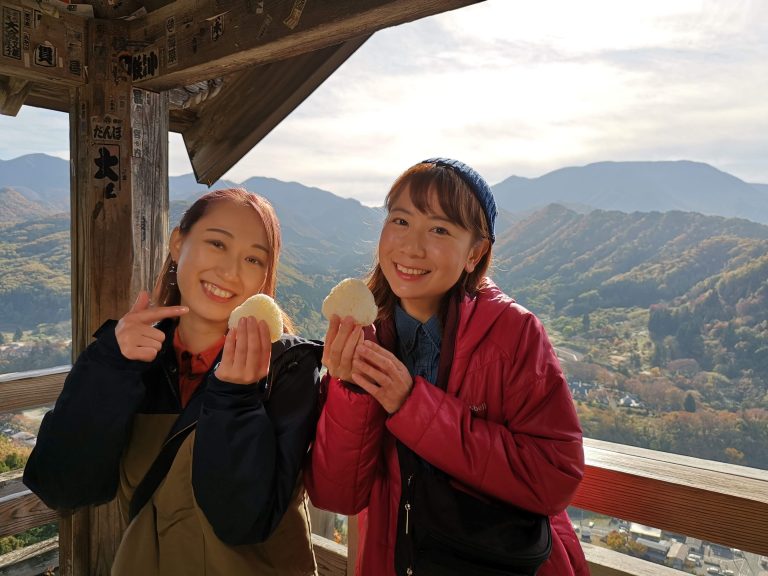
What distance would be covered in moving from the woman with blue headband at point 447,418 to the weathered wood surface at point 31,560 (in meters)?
4.32

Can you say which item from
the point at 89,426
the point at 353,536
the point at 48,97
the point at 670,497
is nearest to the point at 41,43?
the point at 48,97

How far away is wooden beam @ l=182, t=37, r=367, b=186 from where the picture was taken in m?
3.37

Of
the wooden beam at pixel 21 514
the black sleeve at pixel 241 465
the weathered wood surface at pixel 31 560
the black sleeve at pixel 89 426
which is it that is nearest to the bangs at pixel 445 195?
the black sleeve at pixel 241 465

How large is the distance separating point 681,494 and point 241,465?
1.49 m

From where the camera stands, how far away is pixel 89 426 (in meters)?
1.73

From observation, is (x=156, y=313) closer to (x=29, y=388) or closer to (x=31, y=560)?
(x=29, y=388)

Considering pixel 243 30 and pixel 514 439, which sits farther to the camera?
pixel 243 30

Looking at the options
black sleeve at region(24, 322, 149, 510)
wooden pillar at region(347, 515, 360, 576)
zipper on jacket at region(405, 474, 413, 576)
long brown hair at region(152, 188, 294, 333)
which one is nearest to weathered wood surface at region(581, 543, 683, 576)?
zipper on jacket at region(405, 474, 413, 576)

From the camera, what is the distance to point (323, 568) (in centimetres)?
308

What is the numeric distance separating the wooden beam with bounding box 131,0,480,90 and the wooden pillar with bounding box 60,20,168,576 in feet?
0.51

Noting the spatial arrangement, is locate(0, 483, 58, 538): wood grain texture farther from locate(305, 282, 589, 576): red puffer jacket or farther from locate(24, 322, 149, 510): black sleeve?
locate(305, 282, 589, 576): red puffer jacket

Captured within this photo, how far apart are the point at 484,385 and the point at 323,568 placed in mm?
2113

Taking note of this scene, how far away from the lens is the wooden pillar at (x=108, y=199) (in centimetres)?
296

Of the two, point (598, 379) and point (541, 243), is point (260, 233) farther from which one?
point (541, 243)
